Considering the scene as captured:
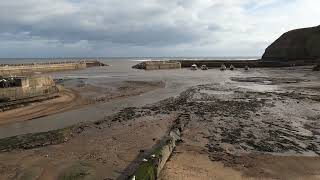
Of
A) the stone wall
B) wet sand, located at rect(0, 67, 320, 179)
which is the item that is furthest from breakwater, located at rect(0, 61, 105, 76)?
wet sand, located at rect(0, 67, 320, 179)

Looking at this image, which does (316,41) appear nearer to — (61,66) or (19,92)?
(61,66)

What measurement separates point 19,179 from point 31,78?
18.6 metres

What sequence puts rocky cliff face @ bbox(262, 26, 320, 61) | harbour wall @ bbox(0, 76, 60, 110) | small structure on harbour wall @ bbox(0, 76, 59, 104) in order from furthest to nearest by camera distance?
1. rocky cliff face @ bbox(262, 26, 320, 61)
2. small structure on harbour wall @ bbox(0, 76, 59, 104)
3. harbour wall @ bbox(0, 76, 60, 110)

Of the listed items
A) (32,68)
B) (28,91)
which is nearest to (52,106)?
(28,91)

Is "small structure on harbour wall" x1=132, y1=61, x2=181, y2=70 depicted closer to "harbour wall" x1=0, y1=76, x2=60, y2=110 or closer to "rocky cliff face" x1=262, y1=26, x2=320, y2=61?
"rocky cliff face" x1=262, y1=26, x2=320, y2=61

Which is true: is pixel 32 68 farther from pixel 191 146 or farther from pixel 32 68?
pixel 191 146

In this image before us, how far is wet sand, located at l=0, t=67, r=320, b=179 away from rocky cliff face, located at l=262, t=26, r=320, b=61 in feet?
314

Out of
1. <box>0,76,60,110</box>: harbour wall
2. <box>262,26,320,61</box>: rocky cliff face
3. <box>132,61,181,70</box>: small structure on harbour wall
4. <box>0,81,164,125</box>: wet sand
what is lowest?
<box>132,61,181,70</box>: small structure on harbour wall

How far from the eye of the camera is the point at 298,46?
119m

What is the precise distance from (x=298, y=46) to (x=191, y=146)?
370 ft

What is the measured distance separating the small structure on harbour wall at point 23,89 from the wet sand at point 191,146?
7650 millimetres

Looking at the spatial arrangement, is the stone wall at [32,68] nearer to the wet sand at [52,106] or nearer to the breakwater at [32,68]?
the breakwater at [32,68]

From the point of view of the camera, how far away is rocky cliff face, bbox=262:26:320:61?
11238 centimetres

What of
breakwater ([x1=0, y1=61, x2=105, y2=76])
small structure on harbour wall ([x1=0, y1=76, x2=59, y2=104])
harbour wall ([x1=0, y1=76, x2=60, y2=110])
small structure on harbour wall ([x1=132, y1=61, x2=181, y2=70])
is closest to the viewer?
harbour wall ([x1=0, y1=76, x2=60, y2=110])
